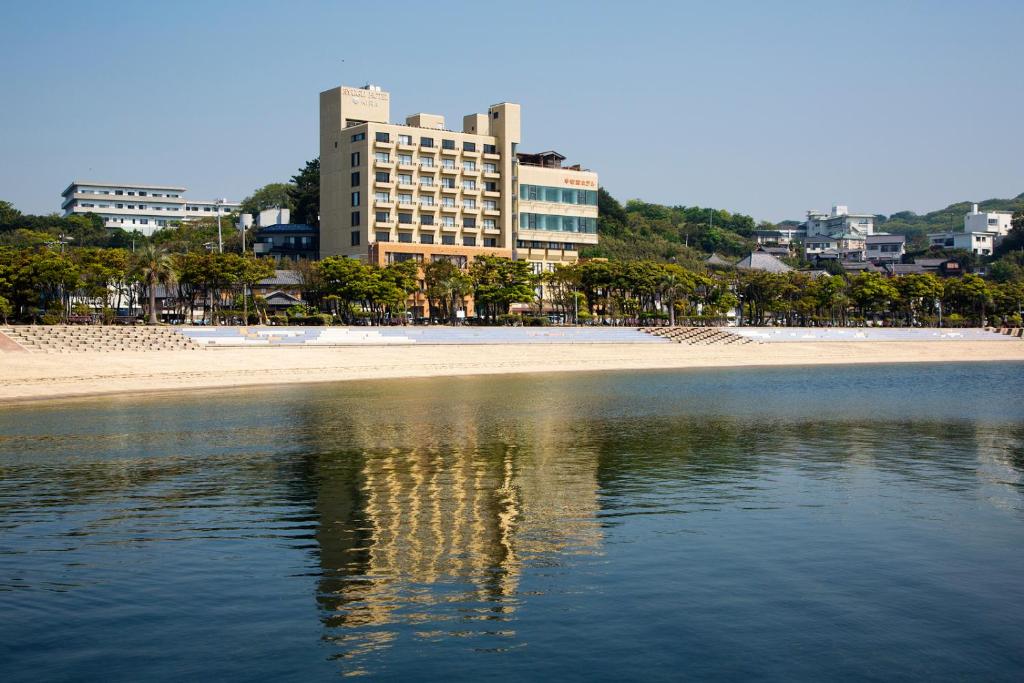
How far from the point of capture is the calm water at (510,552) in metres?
14.1

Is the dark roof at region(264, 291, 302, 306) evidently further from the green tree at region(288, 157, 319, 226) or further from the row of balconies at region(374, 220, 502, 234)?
the green tree at region(288, 157, 319, 226)

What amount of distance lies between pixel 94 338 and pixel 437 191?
6653cm

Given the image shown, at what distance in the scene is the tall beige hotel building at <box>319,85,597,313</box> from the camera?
126625 mm

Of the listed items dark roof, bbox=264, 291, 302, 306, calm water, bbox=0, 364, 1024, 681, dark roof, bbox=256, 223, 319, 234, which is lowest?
calm water, bbox=0, 364, 1024, 681

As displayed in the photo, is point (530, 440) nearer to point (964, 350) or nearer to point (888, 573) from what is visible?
point (888, 573)

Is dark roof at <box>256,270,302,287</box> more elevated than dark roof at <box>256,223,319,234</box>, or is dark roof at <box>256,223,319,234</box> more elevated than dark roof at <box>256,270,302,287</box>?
dark roof at <box>256,223,319,234</box>

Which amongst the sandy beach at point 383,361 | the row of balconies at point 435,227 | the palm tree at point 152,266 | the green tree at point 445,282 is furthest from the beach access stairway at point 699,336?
the palm tree at point 152,266

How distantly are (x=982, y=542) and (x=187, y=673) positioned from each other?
16.4m

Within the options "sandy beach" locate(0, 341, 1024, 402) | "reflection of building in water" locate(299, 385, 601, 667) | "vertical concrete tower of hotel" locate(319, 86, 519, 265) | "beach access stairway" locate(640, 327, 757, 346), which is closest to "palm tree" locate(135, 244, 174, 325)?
"sandy beach" locate(0, 341, 1024, 402)

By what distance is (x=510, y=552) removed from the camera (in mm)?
19750

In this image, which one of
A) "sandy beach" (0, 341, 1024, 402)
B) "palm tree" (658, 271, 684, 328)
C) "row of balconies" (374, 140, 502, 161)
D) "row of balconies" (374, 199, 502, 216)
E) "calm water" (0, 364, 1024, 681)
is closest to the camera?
"calm water" (0, 364, 1024, 681)

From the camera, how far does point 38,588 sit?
1728 cm

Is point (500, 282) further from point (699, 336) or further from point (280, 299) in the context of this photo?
point (280, 299)

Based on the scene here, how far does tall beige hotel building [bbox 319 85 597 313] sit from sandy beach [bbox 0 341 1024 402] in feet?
131
